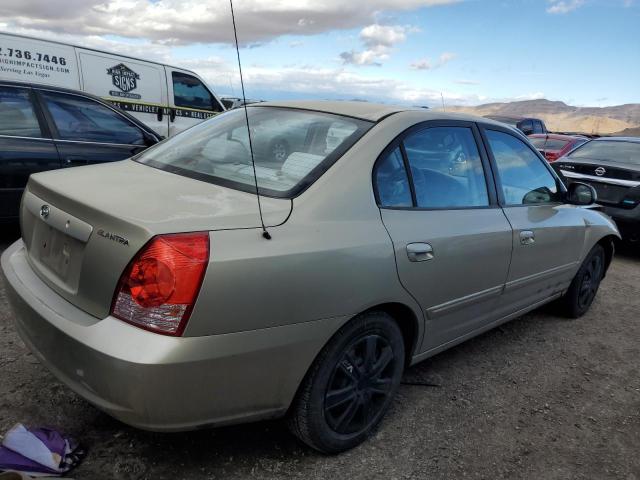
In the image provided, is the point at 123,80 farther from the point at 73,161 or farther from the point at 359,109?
the point at 359,109

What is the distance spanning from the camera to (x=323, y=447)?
7.77 feet

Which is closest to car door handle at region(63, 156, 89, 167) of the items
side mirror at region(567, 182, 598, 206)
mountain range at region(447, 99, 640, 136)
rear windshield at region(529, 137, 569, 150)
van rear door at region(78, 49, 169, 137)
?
van rear door at region(78, 49, 169, 137)

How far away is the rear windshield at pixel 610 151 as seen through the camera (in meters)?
7.09

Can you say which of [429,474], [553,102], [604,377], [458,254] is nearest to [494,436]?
[429,474]

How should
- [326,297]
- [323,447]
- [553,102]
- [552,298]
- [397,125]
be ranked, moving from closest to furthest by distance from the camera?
[326,297] < [323,447] < [397,125] < [552,298] < [553,102]

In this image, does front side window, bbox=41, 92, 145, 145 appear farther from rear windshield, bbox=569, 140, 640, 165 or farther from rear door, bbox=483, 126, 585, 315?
rear windshield, bbox=569, 140, 640, 165

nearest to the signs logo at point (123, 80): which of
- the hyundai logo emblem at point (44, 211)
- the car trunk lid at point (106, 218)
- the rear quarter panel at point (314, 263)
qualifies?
the car trunk lid at point (106, 218)

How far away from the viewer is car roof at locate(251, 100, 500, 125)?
2.79 meters

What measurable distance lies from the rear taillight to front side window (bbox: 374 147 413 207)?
956mm

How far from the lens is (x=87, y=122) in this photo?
17.5ft

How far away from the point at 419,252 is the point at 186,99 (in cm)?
745

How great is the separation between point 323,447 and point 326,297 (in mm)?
718

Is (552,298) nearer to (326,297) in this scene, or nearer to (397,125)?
(397,125)

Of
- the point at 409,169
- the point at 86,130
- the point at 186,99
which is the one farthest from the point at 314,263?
the point at 186,99
